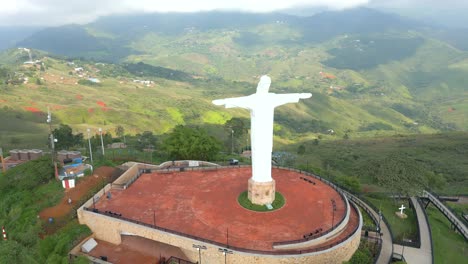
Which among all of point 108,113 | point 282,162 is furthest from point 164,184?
point 108,113

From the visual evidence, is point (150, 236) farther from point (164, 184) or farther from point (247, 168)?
point (247, 168)

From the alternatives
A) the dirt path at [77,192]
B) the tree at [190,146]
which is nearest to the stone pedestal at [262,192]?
the tree at [190,146]

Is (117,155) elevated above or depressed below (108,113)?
above

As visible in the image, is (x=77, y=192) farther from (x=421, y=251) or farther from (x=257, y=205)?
(x=421, y=251)

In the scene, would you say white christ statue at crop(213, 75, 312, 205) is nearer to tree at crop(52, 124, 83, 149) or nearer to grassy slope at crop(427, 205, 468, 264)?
grassy slope at crop(427, 205, 468, 264)

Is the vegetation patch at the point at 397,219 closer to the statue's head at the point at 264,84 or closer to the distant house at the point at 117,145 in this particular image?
the statue's head at the point at 264,84

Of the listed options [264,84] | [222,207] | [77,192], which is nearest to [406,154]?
[222,207]

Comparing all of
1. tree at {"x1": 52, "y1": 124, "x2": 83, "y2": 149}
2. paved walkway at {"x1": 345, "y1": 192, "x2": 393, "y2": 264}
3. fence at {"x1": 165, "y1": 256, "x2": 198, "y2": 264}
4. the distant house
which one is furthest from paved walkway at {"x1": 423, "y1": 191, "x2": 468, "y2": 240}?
tree at {"x1": 52, "y1": 124, "x2": 83, "y2": 149}
